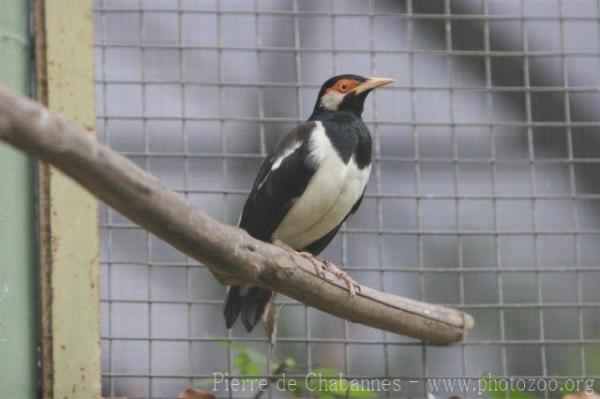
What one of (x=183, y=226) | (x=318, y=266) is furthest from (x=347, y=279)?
(x=183, y=226)

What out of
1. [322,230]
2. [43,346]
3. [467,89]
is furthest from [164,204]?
[467,89]

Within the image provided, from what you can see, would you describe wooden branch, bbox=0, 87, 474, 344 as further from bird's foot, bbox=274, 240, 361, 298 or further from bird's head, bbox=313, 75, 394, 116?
bird's head, bbox=313, 75, 394, 116

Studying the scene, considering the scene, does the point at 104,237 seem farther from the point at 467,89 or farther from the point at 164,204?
the point at 164,204

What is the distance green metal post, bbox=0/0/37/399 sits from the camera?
4109 mm

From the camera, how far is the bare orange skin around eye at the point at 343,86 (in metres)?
5.07

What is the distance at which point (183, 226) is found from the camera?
3.12 meters

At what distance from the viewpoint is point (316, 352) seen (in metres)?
5.75

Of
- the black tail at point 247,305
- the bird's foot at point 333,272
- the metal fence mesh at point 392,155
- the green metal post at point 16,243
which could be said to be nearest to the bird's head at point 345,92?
the metal fence mesh at point 392,155

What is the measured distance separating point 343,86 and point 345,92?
3cm

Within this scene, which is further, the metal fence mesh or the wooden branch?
the metal fence mesh

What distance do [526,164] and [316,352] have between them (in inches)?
49.7

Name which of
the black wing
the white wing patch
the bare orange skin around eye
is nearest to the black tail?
the black wing

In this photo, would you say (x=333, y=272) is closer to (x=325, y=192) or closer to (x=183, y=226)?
(x=325, y=192)

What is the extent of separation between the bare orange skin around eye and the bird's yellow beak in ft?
0.07
